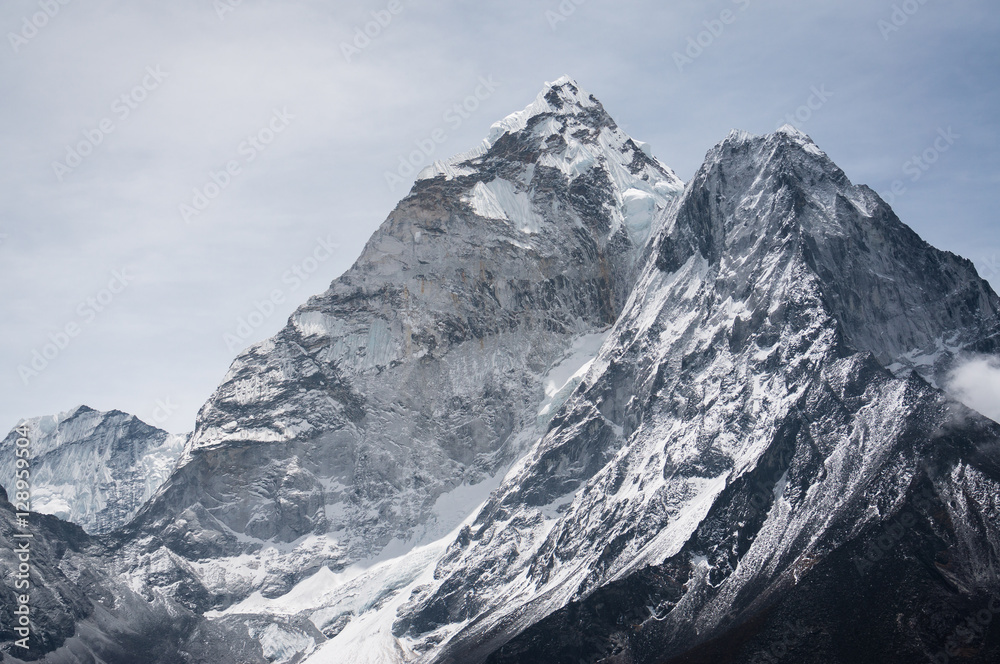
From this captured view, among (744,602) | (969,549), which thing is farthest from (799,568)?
(969,549)

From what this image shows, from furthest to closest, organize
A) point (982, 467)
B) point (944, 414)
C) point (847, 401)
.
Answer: point (847, 401) < point (944, 414) < point (982, 467)

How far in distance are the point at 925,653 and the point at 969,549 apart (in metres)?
18.9

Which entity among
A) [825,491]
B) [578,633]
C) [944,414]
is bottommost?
[578,633]

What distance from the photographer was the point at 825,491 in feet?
577

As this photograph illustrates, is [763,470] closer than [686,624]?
No

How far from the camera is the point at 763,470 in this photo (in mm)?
188250

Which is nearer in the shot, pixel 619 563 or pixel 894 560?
pixel 894 560

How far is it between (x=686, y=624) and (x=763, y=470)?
29.5 m

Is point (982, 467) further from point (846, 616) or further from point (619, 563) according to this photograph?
point (619, 563)

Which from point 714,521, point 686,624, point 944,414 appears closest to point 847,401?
point 944,414

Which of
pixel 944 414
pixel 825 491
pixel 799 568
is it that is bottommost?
pixel 799 568

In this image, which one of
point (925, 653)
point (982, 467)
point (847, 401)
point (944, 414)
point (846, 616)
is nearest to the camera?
point (925, 653)

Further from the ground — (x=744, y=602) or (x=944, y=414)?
(x=944, y=414)

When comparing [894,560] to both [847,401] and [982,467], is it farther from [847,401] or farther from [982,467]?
[847,401]
